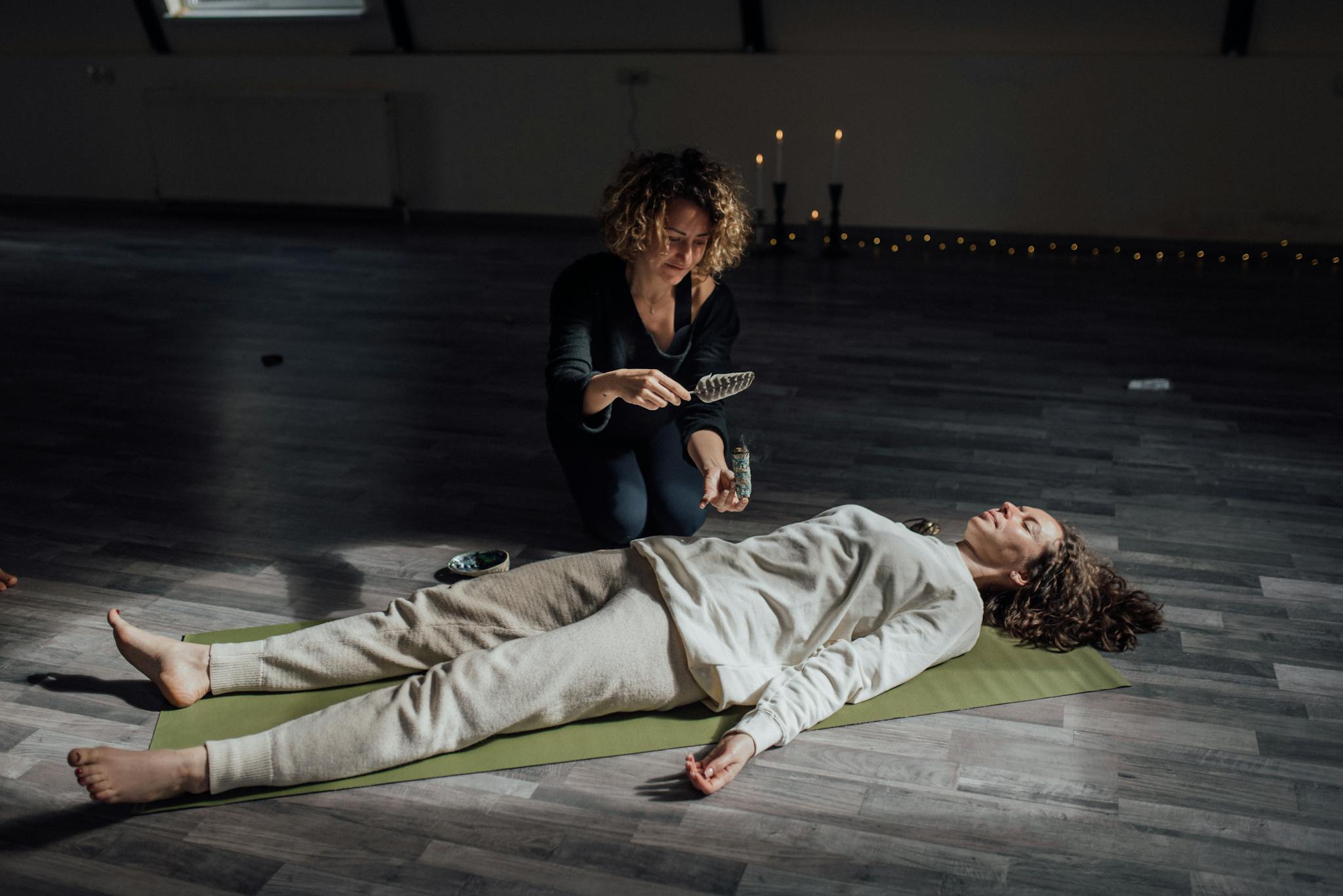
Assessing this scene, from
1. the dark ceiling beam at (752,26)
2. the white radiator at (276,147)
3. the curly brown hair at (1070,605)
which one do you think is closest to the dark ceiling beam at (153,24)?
the white radiator at (276,147)

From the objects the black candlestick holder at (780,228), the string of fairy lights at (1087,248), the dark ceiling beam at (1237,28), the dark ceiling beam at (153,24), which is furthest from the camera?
the dark ceiling beam at (153,24)

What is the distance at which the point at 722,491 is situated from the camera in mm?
2307

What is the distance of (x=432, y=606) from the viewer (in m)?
1.95

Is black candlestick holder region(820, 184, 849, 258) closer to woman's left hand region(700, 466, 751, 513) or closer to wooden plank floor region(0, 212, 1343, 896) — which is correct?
wooden plank floor region(0, 212, 1343, 896)

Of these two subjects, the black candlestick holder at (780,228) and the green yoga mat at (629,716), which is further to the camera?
the black candlestick holder at (780,228)

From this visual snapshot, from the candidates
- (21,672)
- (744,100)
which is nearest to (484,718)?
(21,672)

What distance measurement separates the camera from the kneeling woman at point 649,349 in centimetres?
222

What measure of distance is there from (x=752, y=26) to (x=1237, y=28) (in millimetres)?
2458

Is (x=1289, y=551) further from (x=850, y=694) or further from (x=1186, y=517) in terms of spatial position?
(x=850, y=694)

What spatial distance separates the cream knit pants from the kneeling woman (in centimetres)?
42

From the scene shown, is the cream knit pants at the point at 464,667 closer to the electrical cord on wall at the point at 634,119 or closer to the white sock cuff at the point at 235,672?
the white sock cuff at the point at 235,672

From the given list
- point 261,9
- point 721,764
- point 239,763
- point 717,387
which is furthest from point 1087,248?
point 239,763

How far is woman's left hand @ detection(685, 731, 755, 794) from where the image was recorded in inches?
67.8

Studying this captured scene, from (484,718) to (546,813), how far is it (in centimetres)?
18
